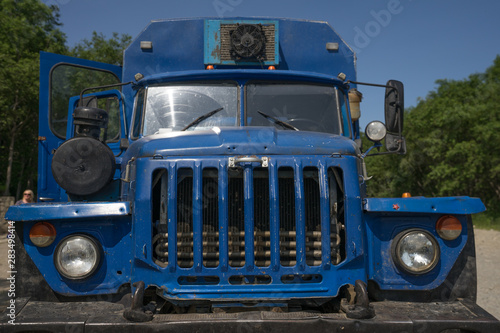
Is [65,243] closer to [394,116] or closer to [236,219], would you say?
[236,219]

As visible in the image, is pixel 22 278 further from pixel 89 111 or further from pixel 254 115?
pixel 254 115

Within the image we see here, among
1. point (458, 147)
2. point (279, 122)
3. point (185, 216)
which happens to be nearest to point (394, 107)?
point (279, 122)

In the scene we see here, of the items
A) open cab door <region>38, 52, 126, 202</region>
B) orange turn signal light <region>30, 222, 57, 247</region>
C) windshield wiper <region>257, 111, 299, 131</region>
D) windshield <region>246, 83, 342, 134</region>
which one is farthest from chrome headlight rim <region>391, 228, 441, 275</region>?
open cab door <region>38, 52, 126, 202</region>

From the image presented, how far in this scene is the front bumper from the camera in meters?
2.91

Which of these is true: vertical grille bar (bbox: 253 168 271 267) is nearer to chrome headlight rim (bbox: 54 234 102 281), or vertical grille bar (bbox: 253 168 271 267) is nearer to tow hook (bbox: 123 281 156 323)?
tow hook (bbox: 123 281 156 323)

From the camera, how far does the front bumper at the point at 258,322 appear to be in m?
2.91

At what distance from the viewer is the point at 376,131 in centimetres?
495

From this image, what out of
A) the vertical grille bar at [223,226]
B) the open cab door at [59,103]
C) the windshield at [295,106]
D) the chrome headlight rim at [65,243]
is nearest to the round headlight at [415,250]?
the vertical grille bar at [223,226]

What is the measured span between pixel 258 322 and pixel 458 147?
66.8 ft

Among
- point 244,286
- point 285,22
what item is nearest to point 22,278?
Result: point 244,286

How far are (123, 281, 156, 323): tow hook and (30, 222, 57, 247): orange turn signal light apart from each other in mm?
724

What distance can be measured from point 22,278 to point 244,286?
166cm

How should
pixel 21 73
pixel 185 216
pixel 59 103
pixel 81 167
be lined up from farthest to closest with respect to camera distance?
pixel 21 73
pixel 59 103
pixel 81 167
pixel 185 216

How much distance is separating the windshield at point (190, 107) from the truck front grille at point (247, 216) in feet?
3.78
